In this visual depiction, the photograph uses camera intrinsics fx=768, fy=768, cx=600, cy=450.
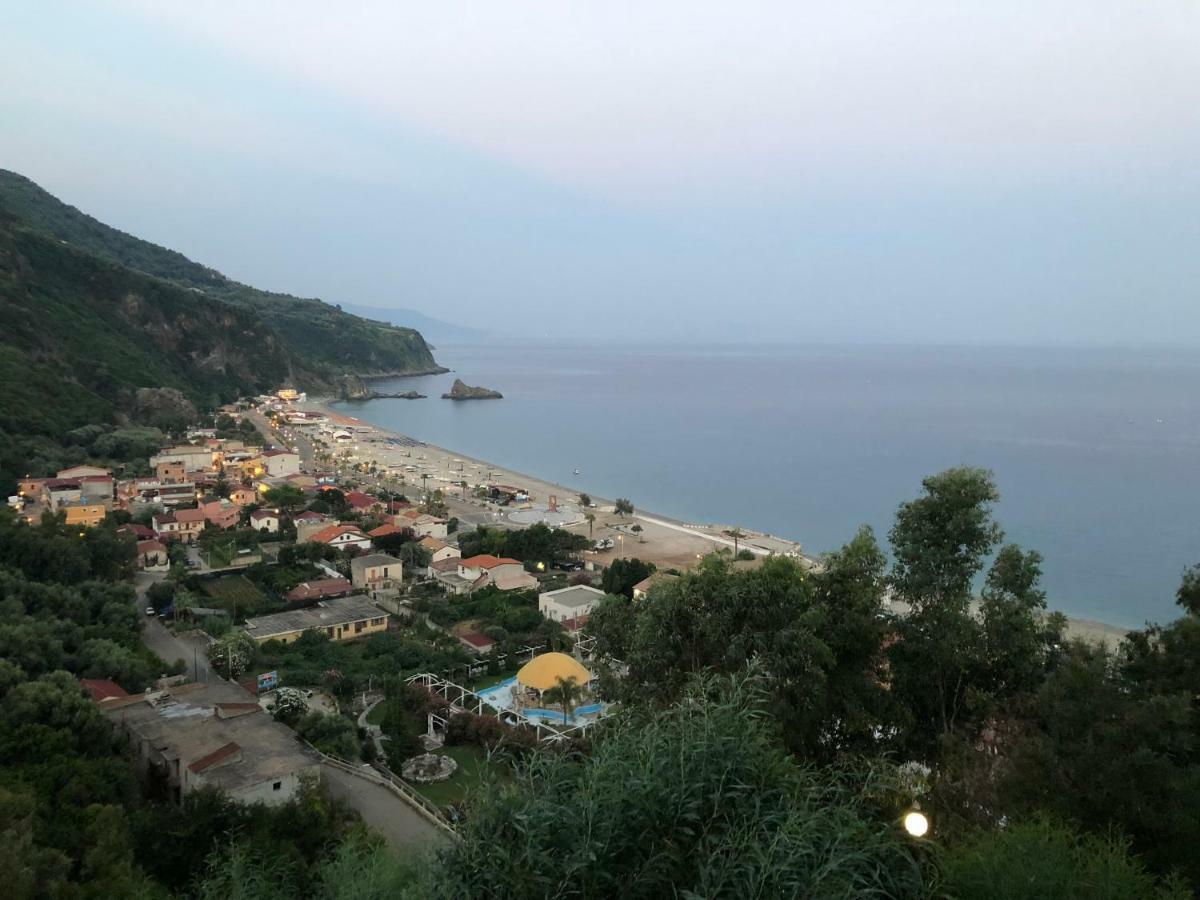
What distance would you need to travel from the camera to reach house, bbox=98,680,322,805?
8.67 m

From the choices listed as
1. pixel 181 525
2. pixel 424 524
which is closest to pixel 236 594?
pixel 424 524

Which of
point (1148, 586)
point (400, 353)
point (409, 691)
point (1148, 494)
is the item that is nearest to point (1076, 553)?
point (1148, 586)

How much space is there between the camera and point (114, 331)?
53.4 m

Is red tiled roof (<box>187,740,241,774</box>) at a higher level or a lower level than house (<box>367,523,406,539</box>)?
higher

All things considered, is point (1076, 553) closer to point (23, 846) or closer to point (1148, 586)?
point (1148, 586)

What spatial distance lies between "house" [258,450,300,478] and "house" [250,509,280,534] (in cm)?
1067

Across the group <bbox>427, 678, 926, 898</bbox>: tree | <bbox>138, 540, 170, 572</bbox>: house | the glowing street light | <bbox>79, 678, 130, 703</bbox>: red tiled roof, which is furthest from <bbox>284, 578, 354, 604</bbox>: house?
the glowing street light

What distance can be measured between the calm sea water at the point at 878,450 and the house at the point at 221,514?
63.7 ft

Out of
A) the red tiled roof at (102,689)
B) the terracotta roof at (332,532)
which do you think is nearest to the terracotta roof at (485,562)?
the terracotta roof at (332,532)

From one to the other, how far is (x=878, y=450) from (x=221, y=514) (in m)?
40.4

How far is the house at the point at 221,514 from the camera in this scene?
25.7 meters

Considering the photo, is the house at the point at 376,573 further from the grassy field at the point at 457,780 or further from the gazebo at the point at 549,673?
the grassy field at the point at 457,780

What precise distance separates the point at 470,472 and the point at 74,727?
34781mm

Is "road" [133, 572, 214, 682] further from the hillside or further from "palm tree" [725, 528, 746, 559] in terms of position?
the hillside
